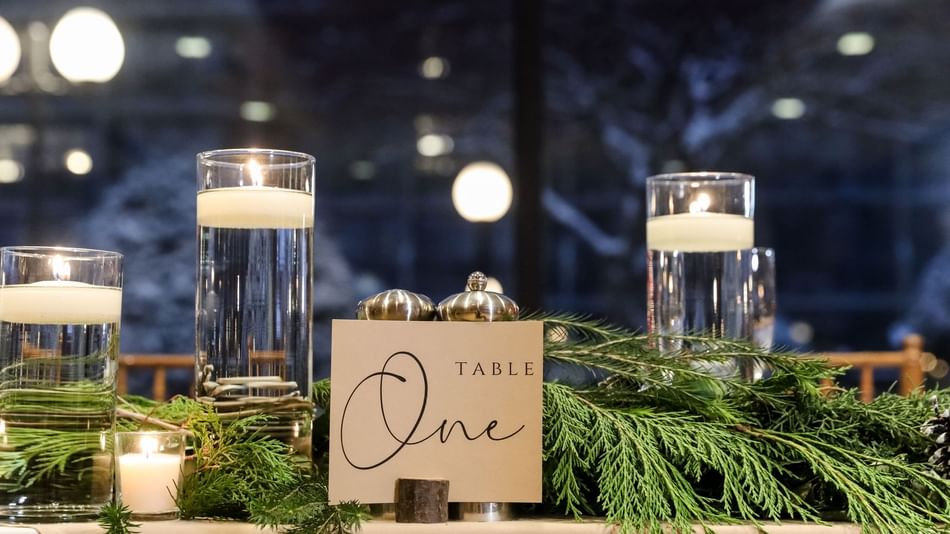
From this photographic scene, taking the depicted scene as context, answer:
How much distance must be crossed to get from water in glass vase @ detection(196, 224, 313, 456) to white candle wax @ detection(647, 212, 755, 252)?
1.10 ft

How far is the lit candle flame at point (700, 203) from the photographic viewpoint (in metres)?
0.85

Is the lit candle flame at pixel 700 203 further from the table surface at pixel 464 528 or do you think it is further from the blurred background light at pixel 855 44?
the blurred background light at pixel 855 44

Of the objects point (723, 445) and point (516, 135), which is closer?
point (723, 445)

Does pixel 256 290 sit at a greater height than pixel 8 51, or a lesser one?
lesser

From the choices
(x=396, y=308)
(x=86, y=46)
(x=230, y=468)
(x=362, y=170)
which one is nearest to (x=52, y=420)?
(x=230, y=468)

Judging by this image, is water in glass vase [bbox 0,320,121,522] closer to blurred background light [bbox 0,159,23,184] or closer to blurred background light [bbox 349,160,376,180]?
blurred background light [bbox 349,160,376,180]

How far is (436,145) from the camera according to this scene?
400 cm

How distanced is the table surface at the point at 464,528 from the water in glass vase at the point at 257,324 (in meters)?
0.09

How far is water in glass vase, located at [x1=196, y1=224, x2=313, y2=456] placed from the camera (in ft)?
2.22

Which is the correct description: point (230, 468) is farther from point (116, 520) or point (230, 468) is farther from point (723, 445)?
point (723, 445)

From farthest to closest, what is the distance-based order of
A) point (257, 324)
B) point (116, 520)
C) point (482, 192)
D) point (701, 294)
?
1. point (482, 192)
2. point (701, 294)
3. point (257, 324)
4. point (116, 520)

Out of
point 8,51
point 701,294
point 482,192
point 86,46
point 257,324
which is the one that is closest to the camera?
point 257,324

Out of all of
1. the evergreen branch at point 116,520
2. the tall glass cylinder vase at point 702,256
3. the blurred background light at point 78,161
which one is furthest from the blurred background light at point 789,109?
the evergreen branch at point 116,520

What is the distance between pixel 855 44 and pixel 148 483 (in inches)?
151
